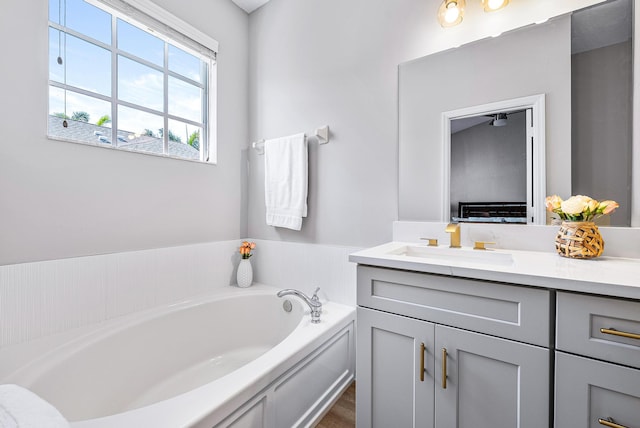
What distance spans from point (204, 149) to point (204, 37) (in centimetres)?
80

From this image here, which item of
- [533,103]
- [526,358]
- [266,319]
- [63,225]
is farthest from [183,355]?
[533,103]

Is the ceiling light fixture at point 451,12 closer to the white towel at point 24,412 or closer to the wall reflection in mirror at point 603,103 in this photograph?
the wall reflection in mirror at point 603,103

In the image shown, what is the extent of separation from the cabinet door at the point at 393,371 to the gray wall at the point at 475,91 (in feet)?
2.31

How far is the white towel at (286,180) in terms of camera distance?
1.96 meters

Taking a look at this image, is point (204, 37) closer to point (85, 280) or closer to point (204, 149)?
point (204, 149)

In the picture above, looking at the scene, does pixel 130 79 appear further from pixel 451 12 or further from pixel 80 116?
pixel 451 12

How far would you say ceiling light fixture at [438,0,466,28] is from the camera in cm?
139

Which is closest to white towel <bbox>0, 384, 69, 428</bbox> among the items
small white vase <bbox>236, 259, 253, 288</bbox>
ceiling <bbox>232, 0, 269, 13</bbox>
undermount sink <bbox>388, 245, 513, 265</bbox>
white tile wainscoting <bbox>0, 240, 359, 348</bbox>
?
white tile wainscoting <bbox>0, 240, 359, 348</bbox>

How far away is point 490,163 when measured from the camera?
1357mm

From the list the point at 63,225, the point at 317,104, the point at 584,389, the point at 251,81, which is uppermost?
the point at 251,81

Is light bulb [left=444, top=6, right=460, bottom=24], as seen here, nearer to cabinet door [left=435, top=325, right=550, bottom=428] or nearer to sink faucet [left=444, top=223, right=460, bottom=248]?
sink faucet [left=444, top=223, right=460, bottom=248]

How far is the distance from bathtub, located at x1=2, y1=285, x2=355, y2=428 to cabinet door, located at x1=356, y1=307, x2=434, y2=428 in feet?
1.06

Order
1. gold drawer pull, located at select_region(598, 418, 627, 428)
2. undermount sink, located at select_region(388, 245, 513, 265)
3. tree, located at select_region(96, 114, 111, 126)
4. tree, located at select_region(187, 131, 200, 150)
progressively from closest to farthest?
gold drawer pull, located at select_region(598, 418, 627, 428), undermount sink, located at select_region(388, 245, 513, 265), tree, located at select_region(96, 114, 111, 126), tree, located at select_region(187, 131, 200, 150)

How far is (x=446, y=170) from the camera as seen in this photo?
4.86 ft
